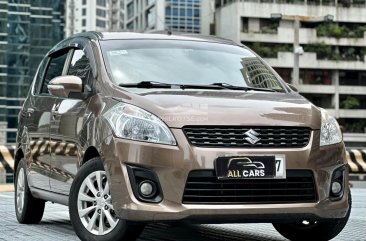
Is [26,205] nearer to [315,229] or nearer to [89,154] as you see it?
[89,154]

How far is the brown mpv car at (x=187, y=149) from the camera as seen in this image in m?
5.33

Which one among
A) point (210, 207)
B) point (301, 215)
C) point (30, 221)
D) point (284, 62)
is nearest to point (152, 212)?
point (210, 207)

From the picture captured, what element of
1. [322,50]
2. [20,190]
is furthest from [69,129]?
[322,50]

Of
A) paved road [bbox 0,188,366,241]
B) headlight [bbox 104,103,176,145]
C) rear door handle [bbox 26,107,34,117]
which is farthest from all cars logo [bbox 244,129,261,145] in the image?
rear door handle [bbox 26,107,34,117]

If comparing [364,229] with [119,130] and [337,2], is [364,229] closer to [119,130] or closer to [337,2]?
[119,130]

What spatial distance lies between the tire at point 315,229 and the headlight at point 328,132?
53 centimetres

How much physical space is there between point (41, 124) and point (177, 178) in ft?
7.85

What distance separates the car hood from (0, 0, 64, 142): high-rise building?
45.5 metres

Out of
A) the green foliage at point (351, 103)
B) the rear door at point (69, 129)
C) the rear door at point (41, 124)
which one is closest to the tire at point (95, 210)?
the rear door at point (69, 129)

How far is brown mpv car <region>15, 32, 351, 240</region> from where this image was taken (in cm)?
533

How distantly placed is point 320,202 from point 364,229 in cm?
231

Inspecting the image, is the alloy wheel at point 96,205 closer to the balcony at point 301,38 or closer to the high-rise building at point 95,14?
the balcony at point 301,38

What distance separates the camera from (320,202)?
5.61m

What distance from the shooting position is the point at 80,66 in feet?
22.5
